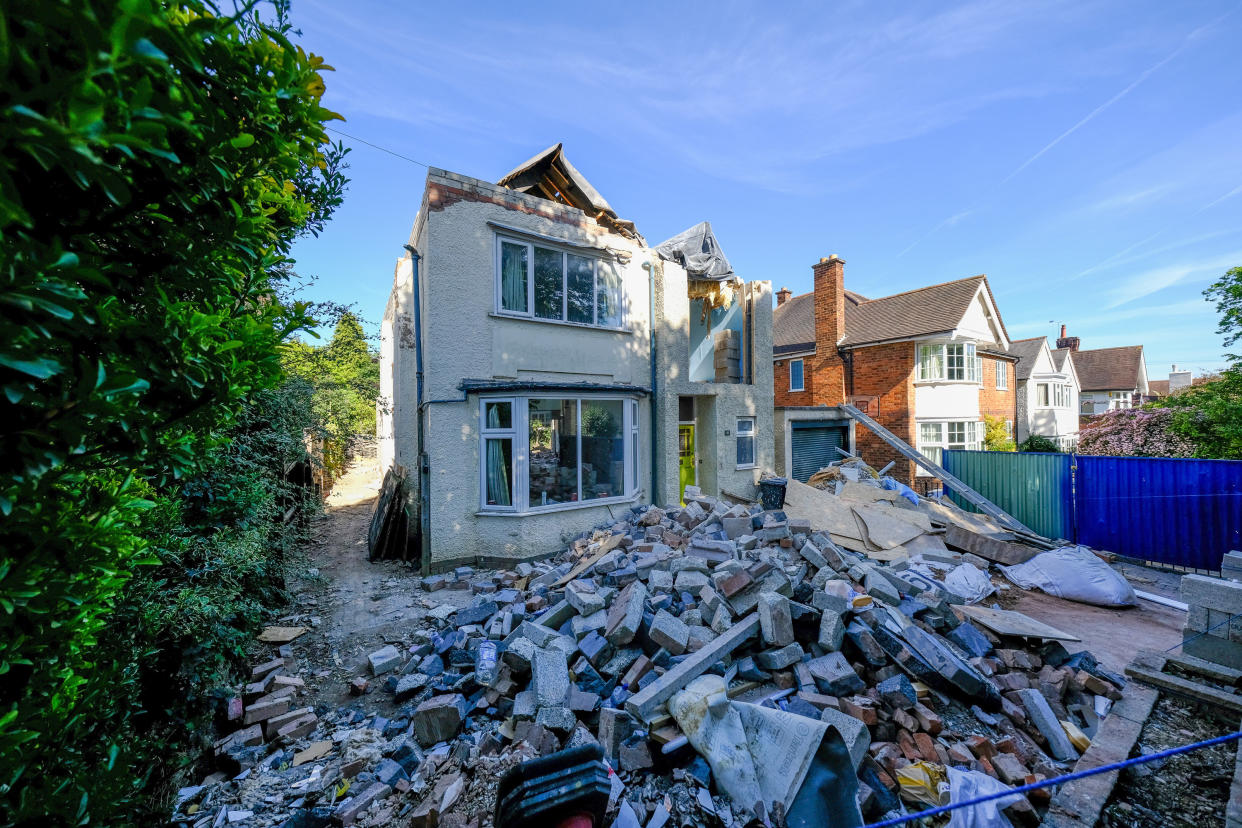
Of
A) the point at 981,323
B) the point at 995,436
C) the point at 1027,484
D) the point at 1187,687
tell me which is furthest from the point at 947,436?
the point at 1187,687

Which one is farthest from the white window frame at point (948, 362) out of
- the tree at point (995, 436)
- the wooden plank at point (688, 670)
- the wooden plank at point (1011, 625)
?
Result: the wooden plank at point (688, 670)

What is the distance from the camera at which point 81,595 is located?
145 centimetres

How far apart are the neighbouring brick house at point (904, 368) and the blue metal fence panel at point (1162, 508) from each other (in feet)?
17.3

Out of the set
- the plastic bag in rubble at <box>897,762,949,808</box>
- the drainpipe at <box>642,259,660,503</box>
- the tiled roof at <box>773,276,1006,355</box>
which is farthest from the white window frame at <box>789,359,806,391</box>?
the plastic bag in rubble at <box>897,762,949,808</box>

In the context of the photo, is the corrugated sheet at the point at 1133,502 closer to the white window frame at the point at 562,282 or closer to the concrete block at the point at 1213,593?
the concrete block at the point at 1213,593

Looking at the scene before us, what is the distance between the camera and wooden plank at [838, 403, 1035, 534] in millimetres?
11263

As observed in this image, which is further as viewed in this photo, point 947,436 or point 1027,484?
Answer: point 947,436

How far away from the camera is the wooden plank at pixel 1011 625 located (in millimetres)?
4941

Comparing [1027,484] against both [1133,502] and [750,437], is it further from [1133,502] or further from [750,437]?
[750,437]

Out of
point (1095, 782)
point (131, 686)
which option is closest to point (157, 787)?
point (131, 686)

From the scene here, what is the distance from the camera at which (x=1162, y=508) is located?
935 centimetres

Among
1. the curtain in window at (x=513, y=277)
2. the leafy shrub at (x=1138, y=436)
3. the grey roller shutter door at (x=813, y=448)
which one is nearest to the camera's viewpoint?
the curtain in window at (x=513, y=277)

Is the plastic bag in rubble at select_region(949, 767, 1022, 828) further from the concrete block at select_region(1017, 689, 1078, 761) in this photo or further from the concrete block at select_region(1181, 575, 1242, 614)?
the concrete block at select_region(1181, 575, 1242, 614)

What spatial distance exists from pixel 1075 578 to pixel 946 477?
6.38m
